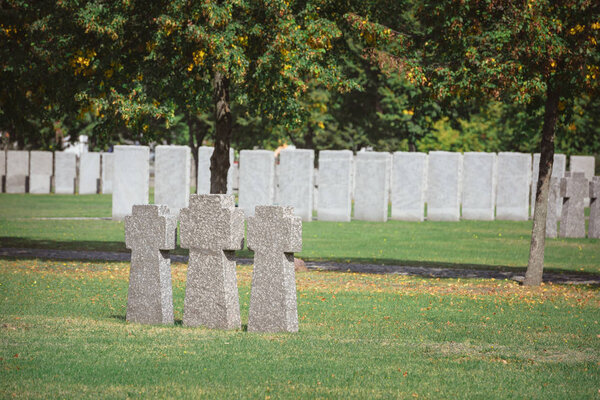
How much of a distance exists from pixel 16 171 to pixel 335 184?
773 inches

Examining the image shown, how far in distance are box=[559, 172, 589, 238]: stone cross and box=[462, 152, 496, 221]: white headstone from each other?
450cm

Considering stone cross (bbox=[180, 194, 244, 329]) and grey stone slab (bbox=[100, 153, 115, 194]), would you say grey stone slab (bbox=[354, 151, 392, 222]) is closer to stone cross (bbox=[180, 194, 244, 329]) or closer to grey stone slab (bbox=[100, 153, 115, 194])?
grey stone slab (bbox=[100, 153, 115, 194])

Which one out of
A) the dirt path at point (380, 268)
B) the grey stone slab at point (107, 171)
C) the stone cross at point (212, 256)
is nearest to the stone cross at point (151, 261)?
the stone cross at point (212, 256)

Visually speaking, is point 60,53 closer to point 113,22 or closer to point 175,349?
point 113,22

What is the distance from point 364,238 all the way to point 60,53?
34.6 feet

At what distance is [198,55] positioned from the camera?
15.7m

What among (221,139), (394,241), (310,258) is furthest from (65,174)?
(221,139)

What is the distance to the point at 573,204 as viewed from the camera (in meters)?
25.5

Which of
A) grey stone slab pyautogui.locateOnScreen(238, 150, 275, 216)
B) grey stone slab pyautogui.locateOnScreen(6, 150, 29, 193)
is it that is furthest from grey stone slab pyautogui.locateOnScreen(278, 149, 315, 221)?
grey stone slab pyautogui.locateOnScreen(6, 150, 29, 193)

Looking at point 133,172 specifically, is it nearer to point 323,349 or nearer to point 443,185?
point 443,185

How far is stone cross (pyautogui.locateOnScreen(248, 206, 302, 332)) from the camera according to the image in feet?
31.8

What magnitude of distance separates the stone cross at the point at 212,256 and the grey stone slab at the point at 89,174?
34567 millimetres

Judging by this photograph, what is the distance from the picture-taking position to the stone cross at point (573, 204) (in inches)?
1000

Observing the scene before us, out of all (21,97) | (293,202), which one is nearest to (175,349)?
(21,97)
